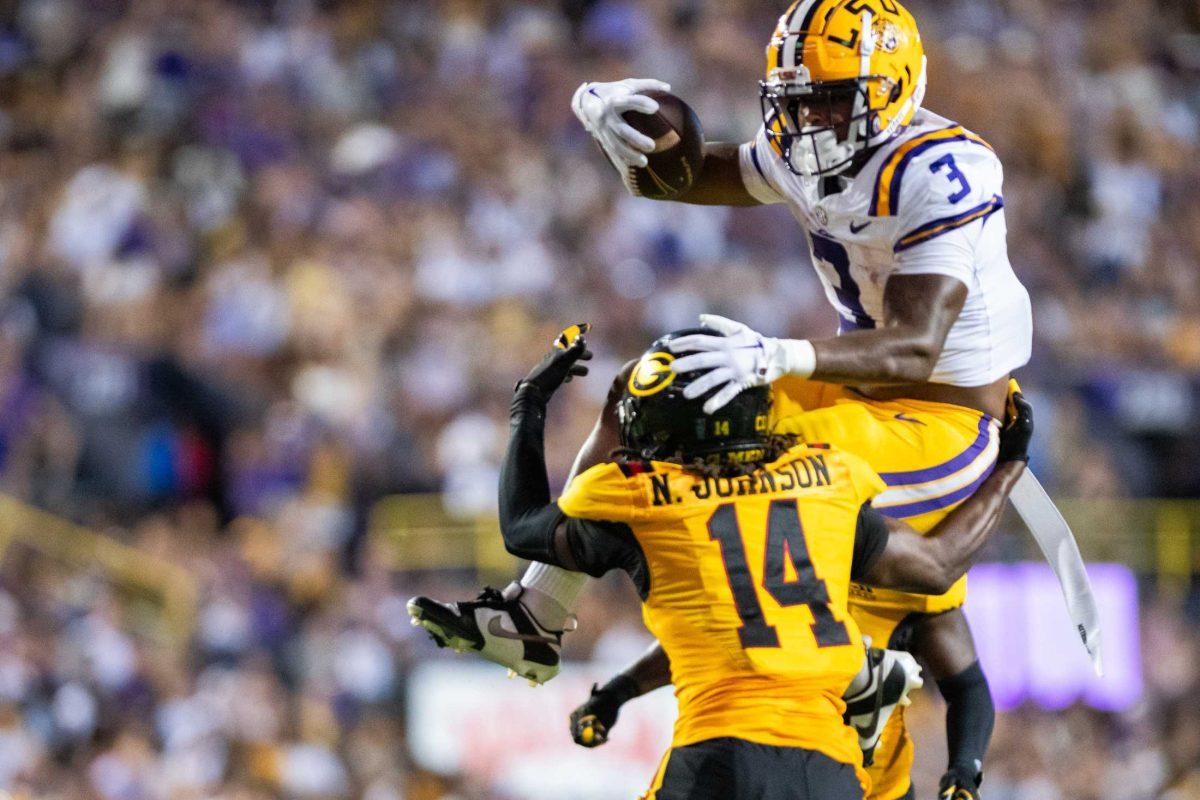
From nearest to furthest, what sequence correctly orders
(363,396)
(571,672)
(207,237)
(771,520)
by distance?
(771,520) → (571,672) → (363,396) → (207,237)

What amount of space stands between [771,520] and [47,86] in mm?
9454

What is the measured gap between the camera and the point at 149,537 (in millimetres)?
10023

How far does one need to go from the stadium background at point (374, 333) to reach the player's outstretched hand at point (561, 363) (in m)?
5.17

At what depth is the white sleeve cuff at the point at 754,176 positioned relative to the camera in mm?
4918

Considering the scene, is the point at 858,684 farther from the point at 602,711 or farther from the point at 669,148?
the point at 669,148

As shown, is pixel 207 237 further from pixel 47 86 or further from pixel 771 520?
pixel 771 520

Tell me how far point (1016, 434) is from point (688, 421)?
3.38 feet

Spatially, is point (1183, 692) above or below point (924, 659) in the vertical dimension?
below

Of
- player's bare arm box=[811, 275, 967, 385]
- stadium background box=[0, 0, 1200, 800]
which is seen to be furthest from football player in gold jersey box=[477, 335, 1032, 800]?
stadium background box=[0, 0, 1200, 800]

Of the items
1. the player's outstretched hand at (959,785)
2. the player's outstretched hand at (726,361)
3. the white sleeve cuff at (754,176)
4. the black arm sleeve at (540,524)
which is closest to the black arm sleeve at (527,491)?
the black arm sleeve at (540,524)

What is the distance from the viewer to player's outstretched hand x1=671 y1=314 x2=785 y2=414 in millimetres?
3918

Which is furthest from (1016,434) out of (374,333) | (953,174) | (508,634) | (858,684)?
(374,333)

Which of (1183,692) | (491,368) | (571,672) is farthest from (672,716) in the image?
(1183,692)

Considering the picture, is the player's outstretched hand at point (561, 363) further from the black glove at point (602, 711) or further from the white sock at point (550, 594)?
the black glove at point (602, 711)
